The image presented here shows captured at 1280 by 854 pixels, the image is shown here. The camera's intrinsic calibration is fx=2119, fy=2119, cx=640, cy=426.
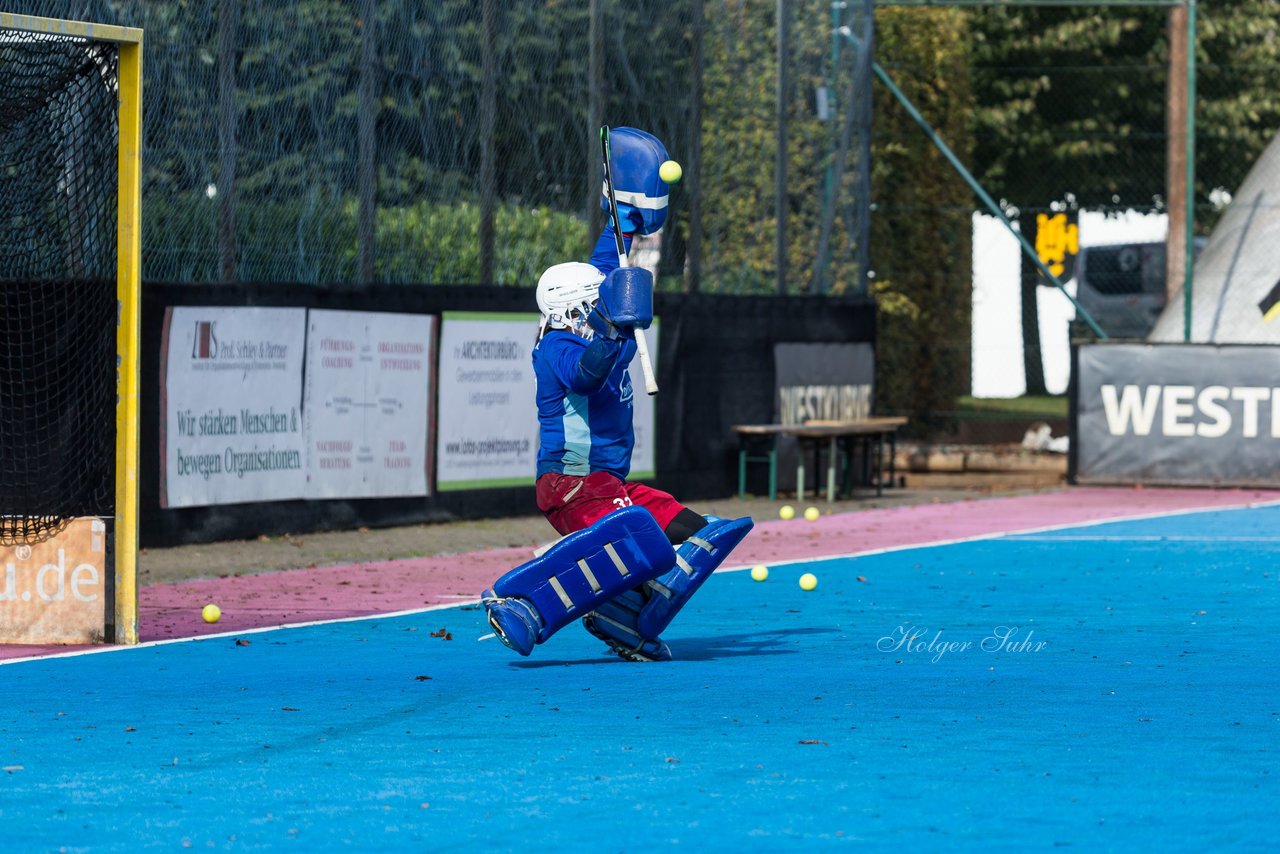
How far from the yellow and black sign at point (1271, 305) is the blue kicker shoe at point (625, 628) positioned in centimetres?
1591

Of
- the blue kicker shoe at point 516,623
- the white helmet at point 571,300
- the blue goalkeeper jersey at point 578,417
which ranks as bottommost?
the blue kicker shoe at point 516,623

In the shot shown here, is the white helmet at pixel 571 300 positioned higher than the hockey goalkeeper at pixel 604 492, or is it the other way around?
the white helmet at pixel 571 300

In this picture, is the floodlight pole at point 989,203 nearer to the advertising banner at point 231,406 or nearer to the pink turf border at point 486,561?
the pink turf border at point 486,561

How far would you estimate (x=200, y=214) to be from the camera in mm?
14766

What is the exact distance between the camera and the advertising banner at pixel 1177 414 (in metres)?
21.2

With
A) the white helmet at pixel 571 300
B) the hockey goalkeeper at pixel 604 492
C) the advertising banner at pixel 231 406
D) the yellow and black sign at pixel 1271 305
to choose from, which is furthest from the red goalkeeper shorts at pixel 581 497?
the yellow and black sign at pixel 1271 305

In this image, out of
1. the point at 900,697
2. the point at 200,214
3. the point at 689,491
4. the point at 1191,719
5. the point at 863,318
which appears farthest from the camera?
the point at 863,318

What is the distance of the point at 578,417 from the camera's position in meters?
9.25

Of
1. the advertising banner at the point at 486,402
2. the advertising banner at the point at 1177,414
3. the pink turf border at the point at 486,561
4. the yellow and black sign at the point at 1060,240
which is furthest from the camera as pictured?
the yellow and black sign at the point at 1060,240

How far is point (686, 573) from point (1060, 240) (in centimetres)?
2259

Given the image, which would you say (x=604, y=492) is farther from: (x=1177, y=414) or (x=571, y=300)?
(x=1177, y=414)

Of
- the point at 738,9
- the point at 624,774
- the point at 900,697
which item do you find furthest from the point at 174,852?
the point at 738,9

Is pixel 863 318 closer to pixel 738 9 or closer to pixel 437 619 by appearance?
pixel 738 9

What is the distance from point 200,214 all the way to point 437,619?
4.91 metres
